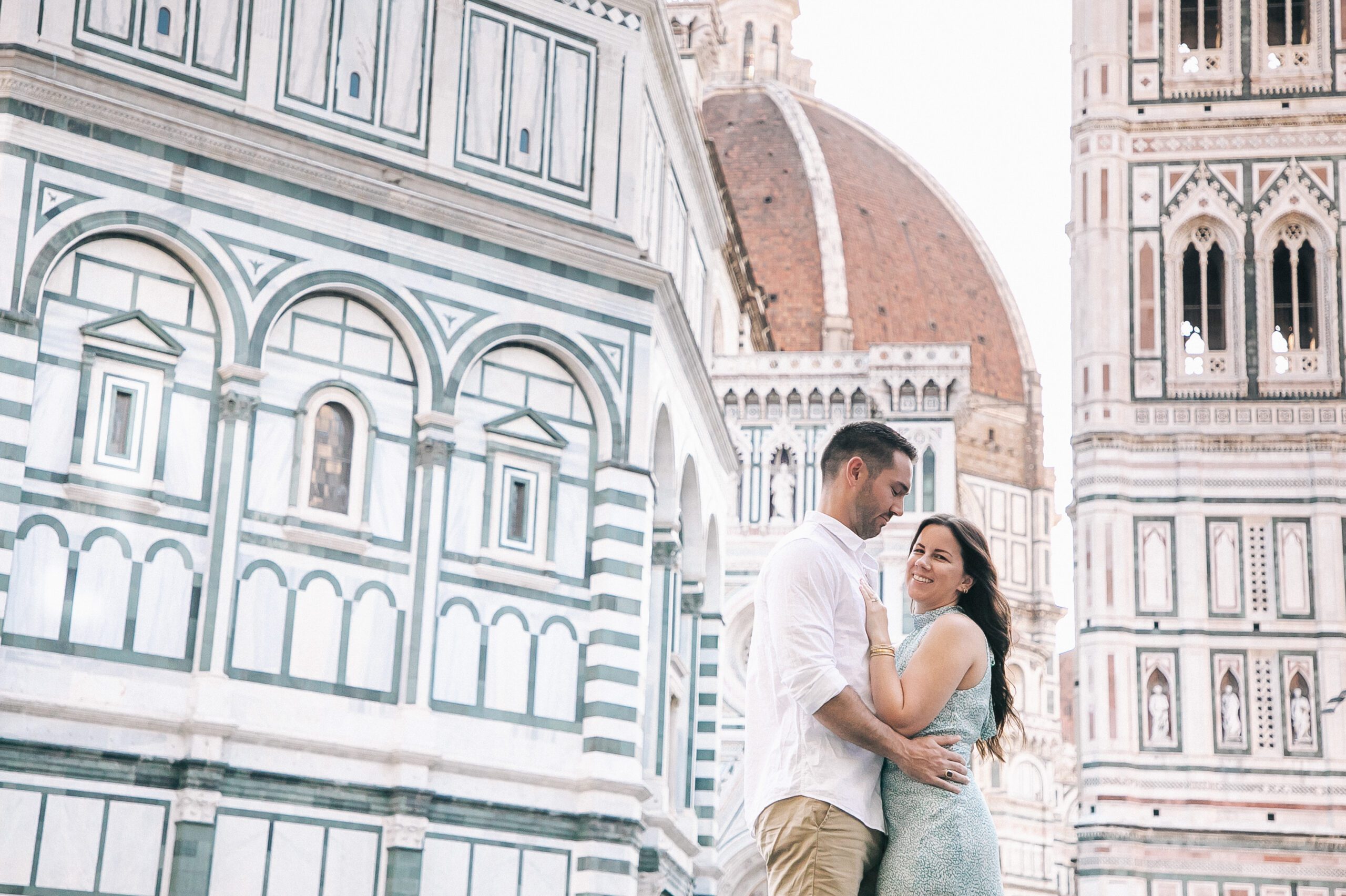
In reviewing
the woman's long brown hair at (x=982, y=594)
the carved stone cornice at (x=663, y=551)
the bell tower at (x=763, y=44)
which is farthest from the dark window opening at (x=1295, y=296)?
the bell tower at (x=763, y=44)

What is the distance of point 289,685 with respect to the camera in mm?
13781

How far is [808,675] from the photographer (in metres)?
4.64

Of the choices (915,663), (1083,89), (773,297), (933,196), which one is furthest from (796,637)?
(933,196)

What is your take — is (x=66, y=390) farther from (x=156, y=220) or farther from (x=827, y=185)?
(x=827, y=185)

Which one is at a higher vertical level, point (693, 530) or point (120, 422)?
point (693, 530)

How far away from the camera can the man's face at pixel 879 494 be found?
504cm

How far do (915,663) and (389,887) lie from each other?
32.3ft

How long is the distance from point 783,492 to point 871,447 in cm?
3373

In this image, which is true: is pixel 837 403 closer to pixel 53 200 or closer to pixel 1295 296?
pixel 1295 296

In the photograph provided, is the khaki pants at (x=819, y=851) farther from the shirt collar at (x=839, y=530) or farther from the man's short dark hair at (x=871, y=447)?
the man's short dark hair at (x=871, y=447)

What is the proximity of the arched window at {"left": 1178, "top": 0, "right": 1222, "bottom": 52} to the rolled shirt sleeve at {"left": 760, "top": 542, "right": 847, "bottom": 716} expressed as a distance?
93.0 feet

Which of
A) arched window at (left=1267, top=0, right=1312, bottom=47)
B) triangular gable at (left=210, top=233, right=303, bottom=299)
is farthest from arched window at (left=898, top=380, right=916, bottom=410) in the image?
triangular gable at (left=210, top=233, right=303, bottom=299)

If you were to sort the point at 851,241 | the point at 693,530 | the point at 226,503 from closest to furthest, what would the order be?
the point at 226,503 → the point at 693,530 → the point at 851,241

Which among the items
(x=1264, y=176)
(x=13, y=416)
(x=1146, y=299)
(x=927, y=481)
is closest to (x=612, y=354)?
(x=13, y=416)
